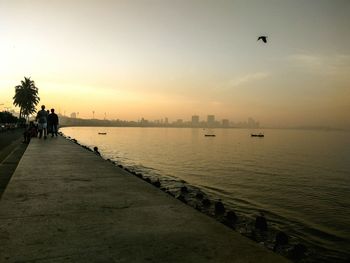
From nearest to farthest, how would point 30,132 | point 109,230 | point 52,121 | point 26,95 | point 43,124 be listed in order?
point 109,230 → point 43,124 → point 52,121 → point 30,132 → point 26,95

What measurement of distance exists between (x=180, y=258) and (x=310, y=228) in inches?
415

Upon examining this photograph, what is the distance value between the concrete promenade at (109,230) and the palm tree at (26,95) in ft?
260

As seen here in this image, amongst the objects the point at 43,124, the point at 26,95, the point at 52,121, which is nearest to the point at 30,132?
the point at 52,121

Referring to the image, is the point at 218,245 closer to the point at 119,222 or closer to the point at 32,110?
the point at 119,222

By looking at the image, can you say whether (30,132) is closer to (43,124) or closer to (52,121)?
(52,121)

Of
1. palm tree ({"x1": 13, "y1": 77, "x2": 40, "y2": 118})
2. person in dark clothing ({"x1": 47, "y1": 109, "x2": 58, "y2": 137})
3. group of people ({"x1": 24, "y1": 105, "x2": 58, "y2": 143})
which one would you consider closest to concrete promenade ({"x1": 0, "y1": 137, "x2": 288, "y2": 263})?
group of people ({"x1": 24, "y1": 105, "x2": 58, "y2": 143})

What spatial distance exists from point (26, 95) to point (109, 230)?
82676 mm

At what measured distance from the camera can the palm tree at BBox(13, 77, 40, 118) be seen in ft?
257

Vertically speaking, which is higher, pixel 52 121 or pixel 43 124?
pixel 52 121

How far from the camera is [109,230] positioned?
4355mm

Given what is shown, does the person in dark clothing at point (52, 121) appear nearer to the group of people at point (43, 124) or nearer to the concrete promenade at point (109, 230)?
the group of people at point (43, 124)

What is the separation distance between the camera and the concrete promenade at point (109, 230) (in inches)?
140

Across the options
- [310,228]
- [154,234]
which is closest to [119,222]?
[154,234]

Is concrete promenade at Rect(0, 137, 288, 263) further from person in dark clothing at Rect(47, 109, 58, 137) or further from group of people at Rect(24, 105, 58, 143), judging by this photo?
person in dark clothing at Rect(47, 109, 58, 137)
